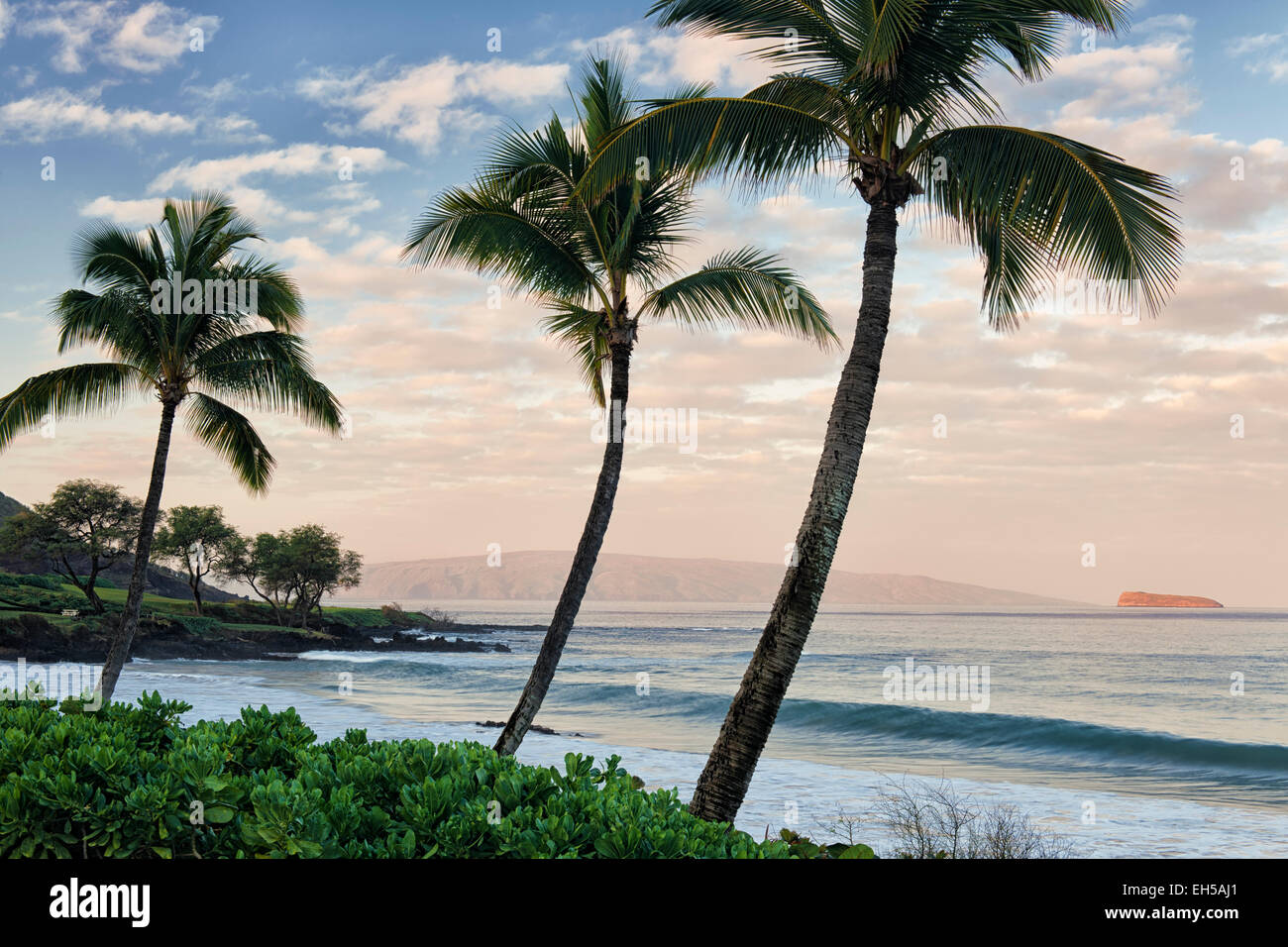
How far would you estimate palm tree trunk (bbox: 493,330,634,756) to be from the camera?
1273cm

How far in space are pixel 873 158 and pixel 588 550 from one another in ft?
21.3

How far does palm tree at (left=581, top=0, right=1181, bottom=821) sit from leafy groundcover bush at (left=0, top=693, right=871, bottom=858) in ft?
9.29

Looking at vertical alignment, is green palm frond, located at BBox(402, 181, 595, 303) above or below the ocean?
above

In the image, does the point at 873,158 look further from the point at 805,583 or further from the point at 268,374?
the point at 268,374

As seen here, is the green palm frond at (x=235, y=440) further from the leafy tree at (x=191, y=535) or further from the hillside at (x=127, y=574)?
the hillside at (x=127, y=574)

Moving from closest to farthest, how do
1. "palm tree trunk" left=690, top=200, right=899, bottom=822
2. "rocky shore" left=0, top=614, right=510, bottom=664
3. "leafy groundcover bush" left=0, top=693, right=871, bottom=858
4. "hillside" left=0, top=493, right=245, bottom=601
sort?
"leafy groundcover bush" left=0, top=693, right=871, bottom=858 < "palm tree trunk" left=690, top=200, right=899, bottom=822 < "rocky shore" left=0, top=614, right=510, bottom=664 < "hillside" left=0, top=493, right=245, bottom=601

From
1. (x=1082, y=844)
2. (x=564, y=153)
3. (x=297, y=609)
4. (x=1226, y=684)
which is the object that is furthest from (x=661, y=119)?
(x=297, y=609)

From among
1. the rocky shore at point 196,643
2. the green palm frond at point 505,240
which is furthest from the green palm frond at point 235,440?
the rocky shore at point 196,643

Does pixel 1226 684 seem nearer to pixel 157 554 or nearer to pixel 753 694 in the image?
pixel 753 694

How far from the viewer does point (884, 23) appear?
7711 millimetres

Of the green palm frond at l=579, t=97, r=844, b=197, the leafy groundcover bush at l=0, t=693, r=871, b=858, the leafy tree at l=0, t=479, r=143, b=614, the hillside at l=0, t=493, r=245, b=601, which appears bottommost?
the hillside at l=0, t=493, r=245, b=601

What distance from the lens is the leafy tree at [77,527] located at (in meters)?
45.1

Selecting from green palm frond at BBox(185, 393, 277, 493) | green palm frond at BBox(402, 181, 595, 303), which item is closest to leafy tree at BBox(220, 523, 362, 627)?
green palm frond at BBox(185, 393, 277, 493)

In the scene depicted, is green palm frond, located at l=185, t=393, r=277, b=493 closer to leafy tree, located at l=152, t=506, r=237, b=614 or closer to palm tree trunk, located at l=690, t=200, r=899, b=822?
palm tree trunk, located at l=690, t=200, r=899, b=822
